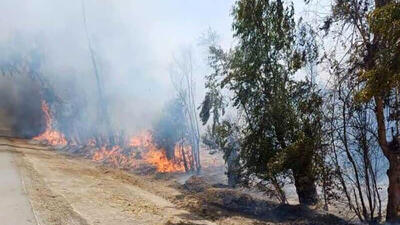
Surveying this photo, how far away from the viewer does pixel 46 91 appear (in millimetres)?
54469

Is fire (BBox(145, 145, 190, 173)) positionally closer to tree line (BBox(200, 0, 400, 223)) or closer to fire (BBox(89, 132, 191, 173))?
fire (BBox(89, 132, 191, 173))

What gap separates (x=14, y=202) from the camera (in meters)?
11.9

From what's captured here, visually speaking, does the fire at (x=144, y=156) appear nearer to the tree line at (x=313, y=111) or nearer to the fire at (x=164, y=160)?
the fire at (x=164, y=160)

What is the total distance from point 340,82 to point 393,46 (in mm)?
3696

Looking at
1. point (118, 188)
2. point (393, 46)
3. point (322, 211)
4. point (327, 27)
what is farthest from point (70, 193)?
point (393, 46)

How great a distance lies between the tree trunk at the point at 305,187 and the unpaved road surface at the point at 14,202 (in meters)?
10.4

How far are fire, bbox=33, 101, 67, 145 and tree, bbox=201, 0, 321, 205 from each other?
4009cm

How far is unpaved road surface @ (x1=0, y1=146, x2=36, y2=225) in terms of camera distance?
395 inches

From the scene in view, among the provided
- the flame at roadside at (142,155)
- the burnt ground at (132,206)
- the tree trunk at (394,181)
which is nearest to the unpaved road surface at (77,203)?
the burnt ground at (132,206)

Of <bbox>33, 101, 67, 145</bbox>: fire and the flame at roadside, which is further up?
<bbox>33, 101, 67, 145</bbox>: fire

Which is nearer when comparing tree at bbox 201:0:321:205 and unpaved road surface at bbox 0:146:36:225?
unpaved road surface at bbox 0:146:36:225

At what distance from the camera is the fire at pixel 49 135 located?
49531mm

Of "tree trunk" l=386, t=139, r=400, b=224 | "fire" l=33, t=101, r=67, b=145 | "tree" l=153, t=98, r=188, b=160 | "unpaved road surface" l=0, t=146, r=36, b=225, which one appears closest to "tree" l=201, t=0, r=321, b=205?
"tree trunk" l=386, t=139, r=400, b=224

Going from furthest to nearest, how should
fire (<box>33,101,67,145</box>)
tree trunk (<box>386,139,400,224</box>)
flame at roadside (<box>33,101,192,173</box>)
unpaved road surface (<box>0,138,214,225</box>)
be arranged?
fire (<box>33,101,67,145</box>), flame at roadside (<box>33,101,192,173</box>), unpaved road surface (<box>0,138,214,225</box>), tree trunk (<box>386,139,400,224</box>)
